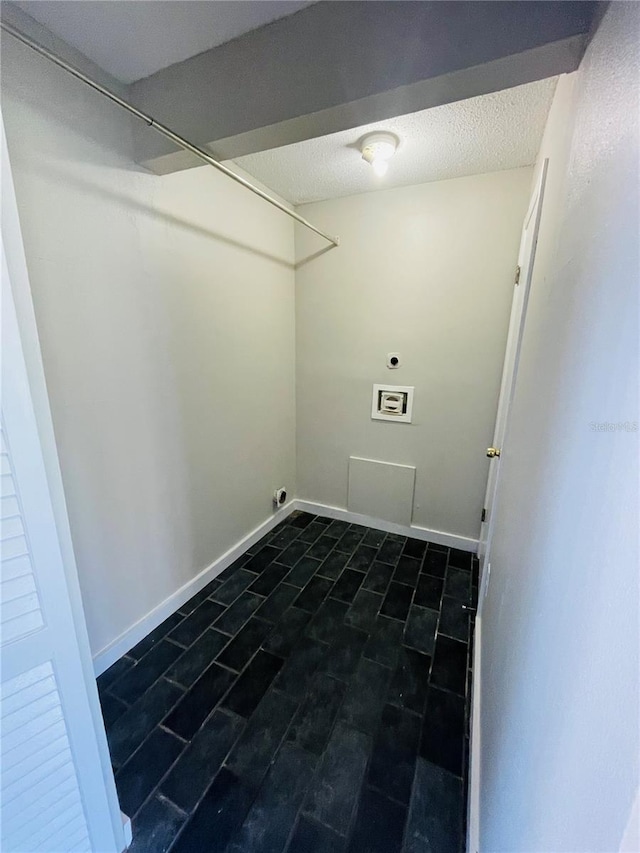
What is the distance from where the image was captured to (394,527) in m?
2.69

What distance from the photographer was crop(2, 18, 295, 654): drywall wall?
1193 millimetres

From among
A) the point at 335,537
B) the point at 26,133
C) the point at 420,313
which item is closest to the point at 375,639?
the point at 335,537

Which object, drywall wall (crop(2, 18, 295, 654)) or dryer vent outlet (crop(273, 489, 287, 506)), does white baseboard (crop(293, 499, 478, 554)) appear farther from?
drywall wall (crop(2, 18, 295, 654))

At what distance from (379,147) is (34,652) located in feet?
7.39

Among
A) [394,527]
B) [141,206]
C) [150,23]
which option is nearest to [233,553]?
[394,527]

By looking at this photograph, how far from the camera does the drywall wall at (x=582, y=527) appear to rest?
37cm

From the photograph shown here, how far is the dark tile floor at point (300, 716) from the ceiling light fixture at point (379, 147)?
239 cm

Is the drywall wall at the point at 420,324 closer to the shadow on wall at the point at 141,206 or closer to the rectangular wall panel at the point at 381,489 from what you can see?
the rectangular wall panel at the point at 381,489

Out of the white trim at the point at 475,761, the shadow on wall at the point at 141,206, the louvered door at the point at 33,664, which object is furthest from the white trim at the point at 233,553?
the shadow on wall at the point at 141,206

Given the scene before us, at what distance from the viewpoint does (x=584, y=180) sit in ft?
2.34

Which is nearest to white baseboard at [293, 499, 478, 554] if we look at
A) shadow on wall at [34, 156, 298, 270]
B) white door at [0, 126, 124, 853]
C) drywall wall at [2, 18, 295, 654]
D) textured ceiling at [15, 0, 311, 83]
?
drywall wall at [2, 18, 295, 654]

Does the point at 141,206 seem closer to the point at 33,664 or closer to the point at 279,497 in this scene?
the point at 33,664

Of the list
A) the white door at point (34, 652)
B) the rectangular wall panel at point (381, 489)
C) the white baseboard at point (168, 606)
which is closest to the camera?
the white door at point (34, 652)

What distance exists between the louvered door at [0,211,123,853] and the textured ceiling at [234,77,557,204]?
1716mm
